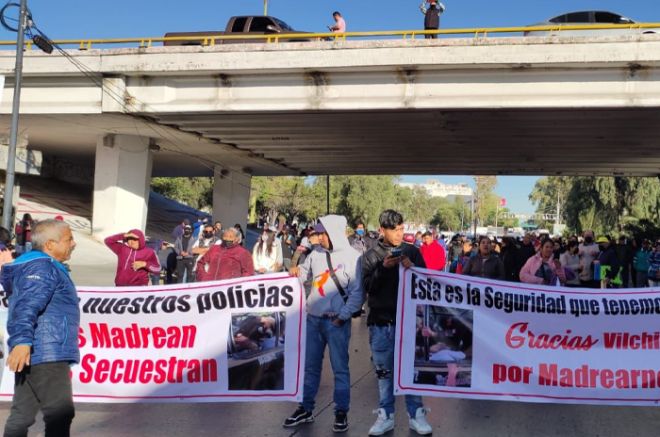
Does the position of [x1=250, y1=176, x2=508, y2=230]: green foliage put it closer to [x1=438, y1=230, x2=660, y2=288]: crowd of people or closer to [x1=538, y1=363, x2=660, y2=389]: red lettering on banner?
[x1=438, y1=230, x2=660, y2=288]: crowd of people

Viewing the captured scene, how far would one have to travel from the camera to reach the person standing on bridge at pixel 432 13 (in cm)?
1983

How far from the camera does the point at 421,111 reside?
19672 mm

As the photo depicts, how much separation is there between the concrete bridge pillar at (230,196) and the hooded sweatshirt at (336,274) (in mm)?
30258

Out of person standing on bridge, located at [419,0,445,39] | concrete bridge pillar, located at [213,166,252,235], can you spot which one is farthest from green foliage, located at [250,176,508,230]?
person standing on bridge, located at [419,0,445,39]

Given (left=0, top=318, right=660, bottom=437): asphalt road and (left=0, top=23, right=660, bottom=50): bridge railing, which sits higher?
(left=0, top=23, right=660, bottom=50): bridge railing

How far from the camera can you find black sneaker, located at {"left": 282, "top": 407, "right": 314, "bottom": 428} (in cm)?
555

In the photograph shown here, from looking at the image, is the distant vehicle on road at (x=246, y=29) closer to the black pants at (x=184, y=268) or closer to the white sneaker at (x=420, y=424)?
the black pants at (x=184, y=268)

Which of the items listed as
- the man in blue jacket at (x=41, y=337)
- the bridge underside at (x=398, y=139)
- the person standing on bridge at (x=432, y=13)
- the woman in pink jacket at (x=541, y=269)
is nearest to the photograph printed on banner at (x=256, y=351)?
the man in blue jacket at (x=41, y=337)

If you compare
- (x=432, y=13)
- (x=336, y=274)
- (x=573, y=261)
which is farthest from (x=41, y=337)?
(x=432, y=13)

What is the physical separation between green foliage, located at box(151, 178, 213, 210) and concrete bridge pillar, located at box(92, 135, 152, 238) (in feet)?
133

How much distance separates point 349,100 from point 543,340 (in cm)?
1466

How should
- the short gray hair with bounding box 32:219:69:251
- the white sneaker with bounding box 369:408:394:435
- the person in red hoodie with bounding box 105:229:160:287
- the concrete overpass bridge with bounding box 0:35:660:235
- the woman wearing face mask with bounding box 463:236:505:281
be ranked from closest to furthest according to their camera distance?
the short gray hair with bounding box 32:219:69:251 → the white sneaker with bounding box 369:408:394:435 → the person in red hoodie with bounding box 105:229:160:287 → the woman wearing face mask with bounding box 463:236:505:281 → the concrete overpass bridge with bounding box 0:35:660:235

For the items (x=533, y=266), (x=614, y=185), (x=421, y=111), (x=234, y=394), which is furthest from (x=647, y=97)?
(x=614, y=185)

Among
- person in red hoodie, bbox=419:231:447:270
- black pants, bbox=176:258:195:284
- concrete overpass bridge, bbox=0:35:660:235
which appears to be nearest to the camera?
person in red hoodie, bbox=419:231:447:270
